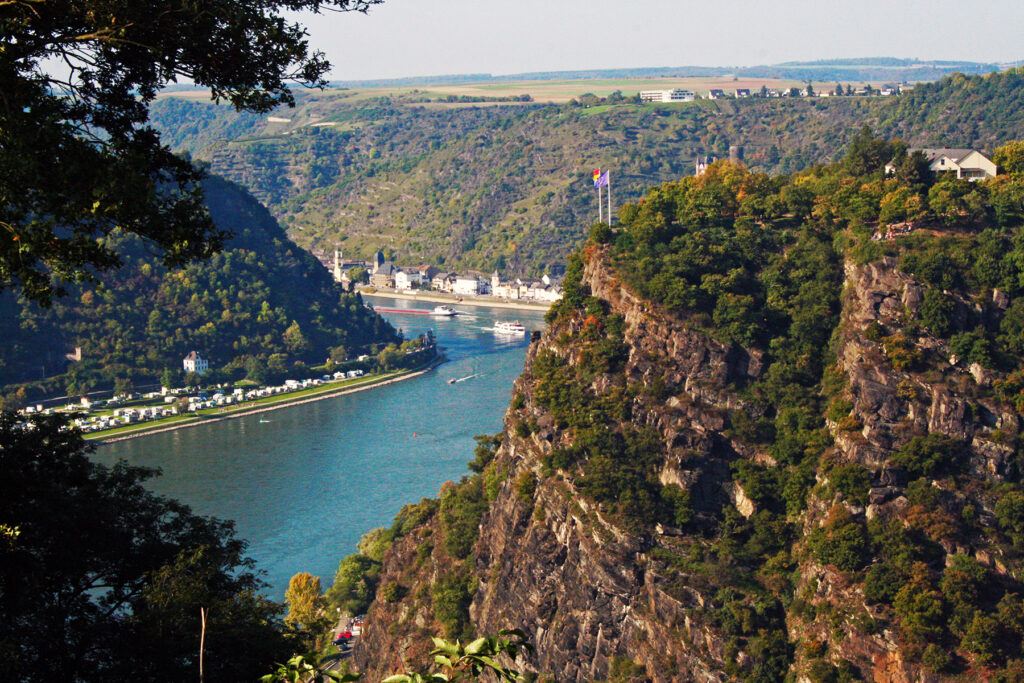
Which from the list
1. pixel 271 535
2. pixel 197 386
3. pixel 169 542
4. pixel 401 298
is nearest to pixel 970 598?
pixel 169 542

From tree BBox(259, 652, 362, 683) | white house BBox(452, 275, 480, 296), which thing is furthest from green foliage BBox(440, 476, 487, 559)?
white house BBox(452, 275, 480, 296)

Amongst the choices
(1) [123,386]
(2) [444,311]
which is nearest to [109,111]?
(1) [123,386]

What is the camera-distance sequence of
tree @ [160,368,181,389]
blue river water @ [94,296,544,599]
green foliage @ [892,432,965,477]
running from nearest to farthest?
green foliage @ [892,432,965,477] < blue river water @ [94,296,544,599] < tree @ [160,368,181,389]

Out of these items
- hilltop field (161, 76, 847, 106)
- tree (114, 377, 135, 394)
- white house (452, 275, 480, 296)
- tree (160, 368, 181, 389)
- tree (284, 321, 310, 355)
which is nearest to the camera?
tree (114, 377, 135, 394)

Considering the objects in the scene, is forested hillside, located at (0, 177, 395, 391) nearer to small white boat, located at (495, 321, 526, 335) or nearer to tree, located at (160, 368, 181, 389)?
tree, located at (160, 368, 181, 389)

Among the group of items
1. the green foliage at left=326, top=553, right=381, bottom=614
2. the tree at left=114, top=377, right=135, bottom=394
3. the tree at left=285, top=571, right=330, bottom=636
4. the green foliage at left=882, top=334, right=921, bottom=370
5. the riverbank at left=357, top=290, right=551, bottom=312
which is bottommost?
the riverbank at left=357, top=290, right=551, bottom=312

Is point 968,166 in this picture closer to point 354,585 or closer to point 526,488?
point 526,488

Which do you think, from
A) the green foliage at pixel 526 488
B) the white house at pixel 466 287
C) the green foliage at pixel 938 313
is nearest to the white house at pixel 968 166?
the green foliage at pixel 938 313
